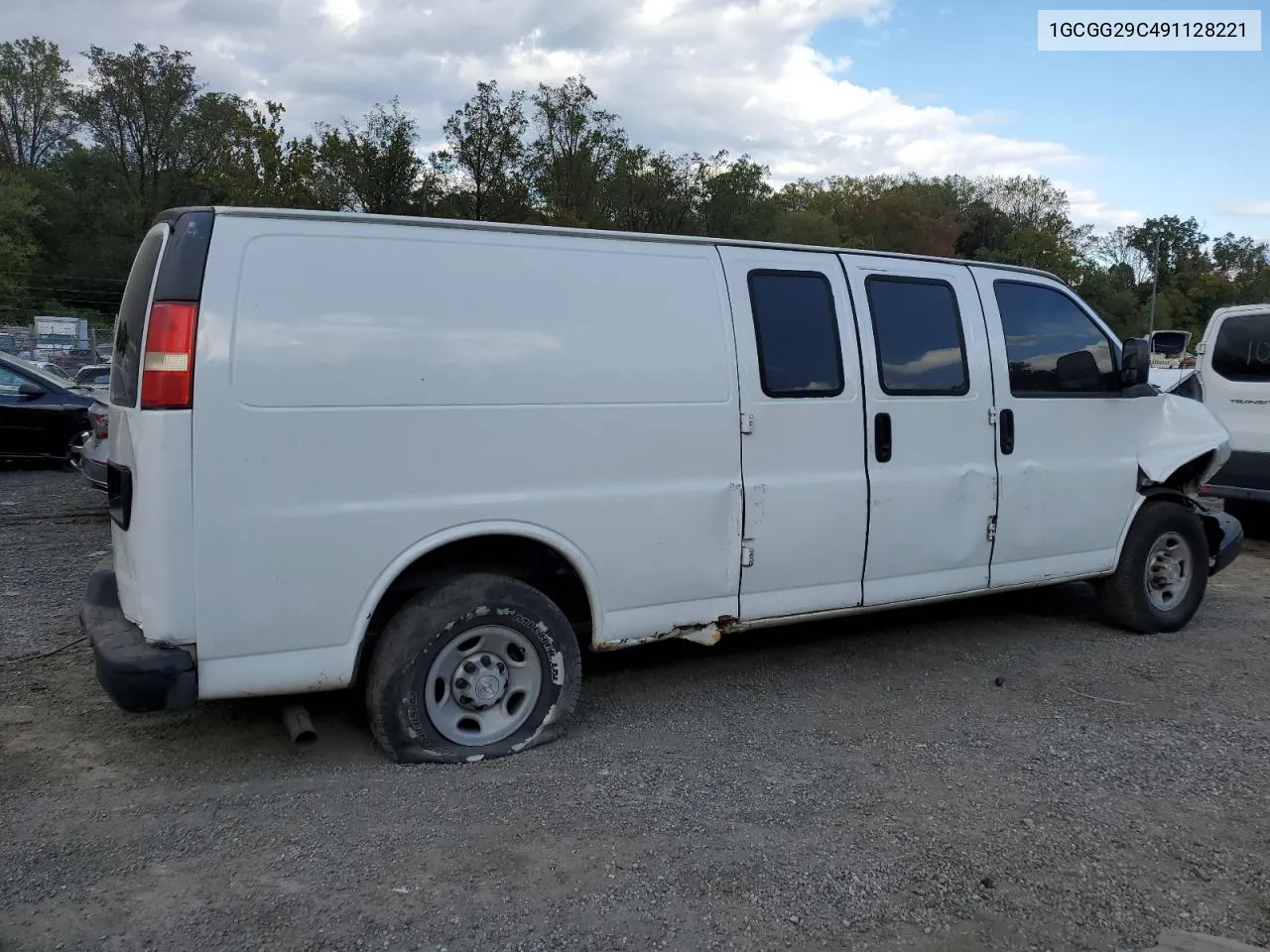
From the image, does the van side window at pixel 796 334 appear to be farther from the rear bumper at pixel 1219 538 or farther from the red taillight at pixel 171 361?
the rear bumper at pixel 1219 538

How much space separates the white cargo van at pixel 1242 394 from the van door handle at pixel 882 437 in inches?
233

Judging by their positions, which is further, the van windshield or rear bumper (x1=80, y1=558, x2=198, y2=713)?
the van windshield

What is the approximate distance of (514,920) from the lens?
2.93 meters

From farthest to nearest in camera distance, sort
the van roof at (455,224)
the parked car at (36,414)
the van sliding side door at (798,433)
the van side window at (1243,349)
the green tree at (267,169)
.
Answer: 1. the green tree at (267,169)
2. the parked car at (36,414)
3. the van side window at (1243,349)
4. the van sliding side door at (798,433)
5. the van roof at (455,224)

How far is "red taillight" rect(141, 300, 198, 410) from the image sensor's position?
134 inches

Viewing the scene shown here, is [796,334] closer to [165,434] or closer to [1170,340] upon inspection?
[165,434]

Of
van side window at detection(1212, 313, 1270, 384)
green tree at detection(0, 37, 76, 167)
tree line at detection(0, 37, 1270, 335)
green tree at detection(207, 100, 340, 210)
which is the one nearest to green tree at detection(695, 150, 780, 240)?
tree line at detection(0, 37, 1270, 335)

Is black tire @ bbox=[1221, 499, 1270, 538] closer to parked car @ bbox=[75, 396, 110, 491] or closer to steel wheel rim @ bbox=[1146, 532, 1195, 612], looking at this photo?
steel wheel rim @ bbox=[1146, 532, 1195, 612]

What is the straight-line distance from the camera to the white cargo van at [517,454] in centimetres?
351

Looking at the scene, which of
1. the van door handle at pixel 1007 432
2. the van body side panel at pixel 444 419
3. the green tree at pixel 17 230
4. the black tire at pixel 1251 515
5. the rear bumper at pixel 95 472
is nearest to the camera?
the van body side panel at pixel 444 419

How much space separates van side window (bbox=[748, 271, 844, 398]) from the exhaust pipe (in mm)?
2363

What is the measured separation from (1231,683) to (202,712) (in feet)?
16.7

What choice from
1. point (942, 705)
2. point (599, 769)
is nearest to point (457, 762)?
point (599, 769)

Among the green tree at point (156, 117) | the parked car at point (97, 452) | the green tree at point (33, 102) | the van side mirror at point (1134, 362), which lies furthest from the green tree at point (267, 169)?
the green tree at point (33, 102)
